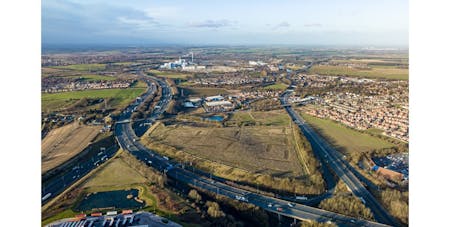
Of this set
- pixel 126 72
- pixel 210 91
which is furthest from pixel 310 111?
pixel 126 72

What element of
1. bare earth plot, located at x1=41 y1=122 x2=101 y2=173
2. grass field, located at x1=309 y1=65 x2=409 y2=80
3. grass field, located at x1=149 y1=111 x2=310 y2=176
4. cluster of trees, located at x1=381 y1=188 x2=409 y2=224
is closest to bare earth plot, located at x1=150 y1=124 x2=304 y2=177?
grass field, located at x1=149 y1=111 x2=310 y2=176

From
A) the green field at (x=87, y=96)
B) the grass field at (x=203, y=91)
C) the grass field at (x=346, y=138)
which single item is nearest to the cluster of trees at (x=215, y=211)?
the grass field at (x=346, y=138)

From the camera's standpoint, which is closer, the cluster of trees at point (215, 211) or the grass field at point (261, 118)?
the cluster of trees at point (215, 211)

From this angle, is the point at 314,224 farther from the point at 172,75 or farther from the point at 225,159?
the point at 172,75

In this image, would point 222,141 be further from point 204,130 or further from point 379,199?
point 379,199

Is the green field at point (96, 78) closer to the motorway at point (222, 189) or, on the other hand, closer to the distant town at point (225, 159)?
the distant town at point (225, 159)

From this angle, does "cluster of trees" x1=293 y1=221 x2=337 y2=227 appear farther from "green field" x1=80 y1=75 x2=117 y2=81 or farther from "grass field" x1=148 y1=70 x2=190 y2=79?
"green field" x1=80 y1=75 x2=117 y2=81
